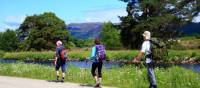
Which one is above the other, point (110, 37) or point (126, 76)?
point (126, 76)

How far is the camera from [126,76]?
24328 millimetres

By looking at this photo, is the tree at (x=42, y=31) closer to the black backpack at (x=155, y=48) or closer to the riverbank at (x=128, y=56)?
the riverbank at (x=128, y=56)

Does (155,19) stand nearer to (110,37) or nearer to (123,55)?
(123,55)

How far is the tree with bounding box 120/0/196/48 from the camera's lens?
8444cm

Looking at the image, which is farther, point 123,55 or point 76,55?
point 76,55

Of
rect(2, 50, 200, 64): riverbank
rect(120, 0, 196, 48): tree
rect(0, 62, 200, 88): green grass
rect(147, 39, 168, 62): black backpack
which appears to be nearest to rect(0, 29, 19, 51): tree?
rect(2, 50, 200, 64): riverbank

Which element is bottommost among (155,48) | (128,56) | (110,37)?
(128,56)

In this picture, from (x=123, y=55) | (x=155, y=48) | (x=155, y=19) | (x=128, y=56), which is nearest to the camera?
(x=155, y=48)

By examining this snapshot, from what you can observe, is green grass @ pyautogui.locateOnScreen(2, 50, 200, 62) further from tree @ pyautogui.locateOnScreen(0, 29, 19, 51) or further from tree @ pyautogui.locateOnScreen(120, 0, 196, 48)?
tree @ pyautogui.locateOnScreen(0, 29, 19, 51)

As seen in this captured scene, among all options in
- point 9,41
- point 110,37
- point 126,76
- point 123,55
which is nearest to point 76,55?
point 123,55

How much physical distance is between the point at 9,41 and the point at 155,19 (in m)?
73.7

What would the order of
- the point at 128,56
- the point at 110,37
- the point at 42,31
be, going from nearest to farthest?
the point at 128,56, the point at 110,37, the point at 42,31

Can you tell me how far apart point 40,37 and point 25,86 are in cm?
10372

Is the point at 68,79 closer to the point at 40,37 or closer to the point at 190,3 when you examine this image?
the point at 190,3
